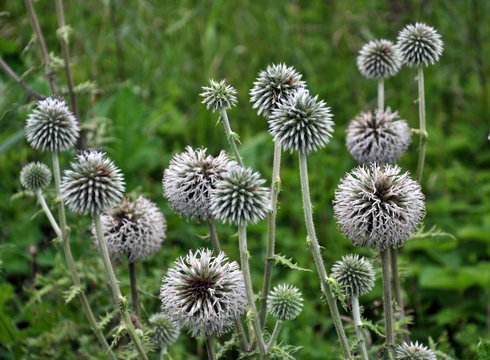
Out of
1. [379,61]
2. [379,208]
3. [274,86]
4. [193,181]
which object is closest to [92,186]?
[193,181]

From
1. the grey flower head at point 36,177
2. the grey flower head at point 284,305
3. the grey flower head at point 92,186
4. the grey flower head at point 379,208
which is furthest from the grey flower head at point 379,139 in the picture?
the grey flower head at point 36,177

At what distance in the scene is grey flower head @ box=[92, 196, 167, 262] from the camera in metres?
2.71

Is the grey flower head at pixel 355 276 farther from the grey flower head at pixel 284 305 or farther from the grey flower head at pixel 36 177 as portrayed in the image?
the grey flower head at pixel 36 177

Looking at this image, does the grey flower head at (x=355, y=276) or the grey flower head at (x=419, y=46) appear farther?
the grey flower head at (x=419, y=46)

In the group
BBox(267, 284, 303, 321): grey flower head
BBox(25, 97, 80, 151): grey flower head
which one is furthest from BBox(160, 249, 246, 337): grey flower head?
BBox(25, 97, 80, 151): grey flower head

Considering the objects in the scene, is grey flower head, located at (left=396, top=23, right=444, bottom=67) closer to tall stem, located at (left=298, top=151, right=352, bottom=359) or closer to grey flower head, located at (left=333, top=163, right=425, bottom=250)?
grey flower head, located at (left=333, top=163, right=425, bottom=250)

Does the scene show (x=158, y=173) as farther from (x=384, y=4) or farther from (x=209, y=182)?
(x=384, y=4)

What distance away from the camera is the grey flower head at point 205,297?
211cm

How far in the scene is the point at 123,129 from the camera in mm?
4906

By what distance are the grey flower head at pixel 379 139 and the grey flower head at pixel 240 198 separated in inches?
35.9

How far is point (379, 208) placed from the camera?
2.13 m

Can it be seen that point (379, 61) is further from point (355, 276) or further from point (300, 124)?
point (355, 276)

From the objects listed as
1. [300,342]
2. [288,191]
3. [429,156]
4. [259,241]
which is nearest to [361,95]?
[429,156]

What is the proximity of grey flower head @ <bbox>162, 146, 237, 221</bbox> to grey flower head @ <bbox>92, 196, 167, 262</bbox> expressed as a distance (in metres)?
0.44
